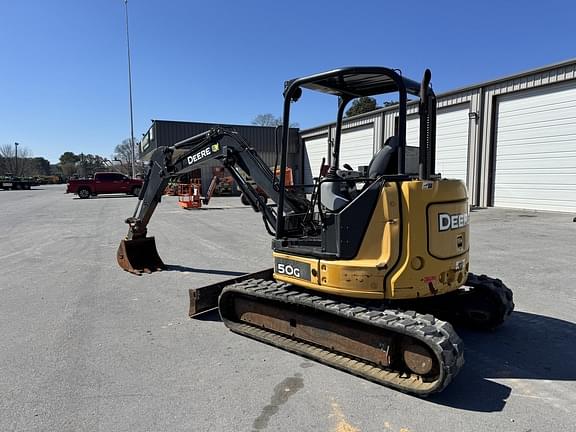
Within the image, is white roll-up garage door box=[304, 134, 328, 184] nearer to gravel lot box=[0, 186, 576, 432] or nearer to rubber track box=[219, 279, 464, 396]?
gravel lot box=[0, 186, 576, 432]

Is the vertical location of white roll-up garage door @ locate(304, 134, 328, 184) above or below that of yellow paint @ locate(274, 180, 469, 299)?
above

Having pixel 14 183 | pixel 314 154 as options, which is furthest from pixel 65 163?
pixel 314 154

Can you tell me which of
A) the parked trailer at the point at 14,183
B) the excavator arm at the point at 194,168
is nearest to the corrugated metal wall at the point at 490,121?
the excavator arm at the point at 194,168

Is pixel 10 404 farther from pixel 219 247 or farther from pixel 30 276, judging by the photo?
pixel 219 247

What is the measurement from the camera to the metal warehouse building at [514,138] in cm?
1641

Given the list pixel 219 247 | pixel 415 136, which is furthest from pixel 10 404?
pixel 415 136

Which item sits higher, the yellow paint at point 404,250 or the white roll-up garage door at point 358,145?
the white roll-up garage door at point 358,145

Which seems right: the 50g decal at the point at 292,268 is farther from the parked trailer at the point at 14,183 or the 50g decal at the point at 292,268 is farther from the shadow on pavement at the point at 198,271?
the parked trailer at the point at 14,183

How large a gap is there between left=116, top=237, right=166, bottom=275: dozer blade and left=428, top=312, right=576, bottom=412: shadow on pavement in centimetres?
584

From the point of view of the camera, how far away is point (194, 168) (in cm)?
735

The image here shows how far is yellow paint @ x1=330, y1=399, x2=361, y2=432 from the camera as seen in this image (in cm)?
313

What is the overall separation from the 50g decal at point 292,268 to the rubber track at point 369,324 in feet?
0.64

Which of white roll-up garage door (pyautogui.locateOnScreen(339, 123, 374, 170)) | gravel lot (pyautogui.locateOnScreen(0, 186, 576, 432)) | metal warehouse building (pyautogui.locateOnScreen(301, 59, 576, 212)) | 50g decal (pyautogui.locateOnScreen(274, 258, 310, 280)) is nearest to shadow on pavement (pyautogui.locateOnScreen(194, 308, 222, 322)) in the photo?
gravel lot (pyautogui.locateOnScreen(0, 186, 576, 432))

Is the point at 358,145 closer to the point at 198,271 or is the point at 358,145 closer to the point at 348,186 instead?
the point at 198,271
